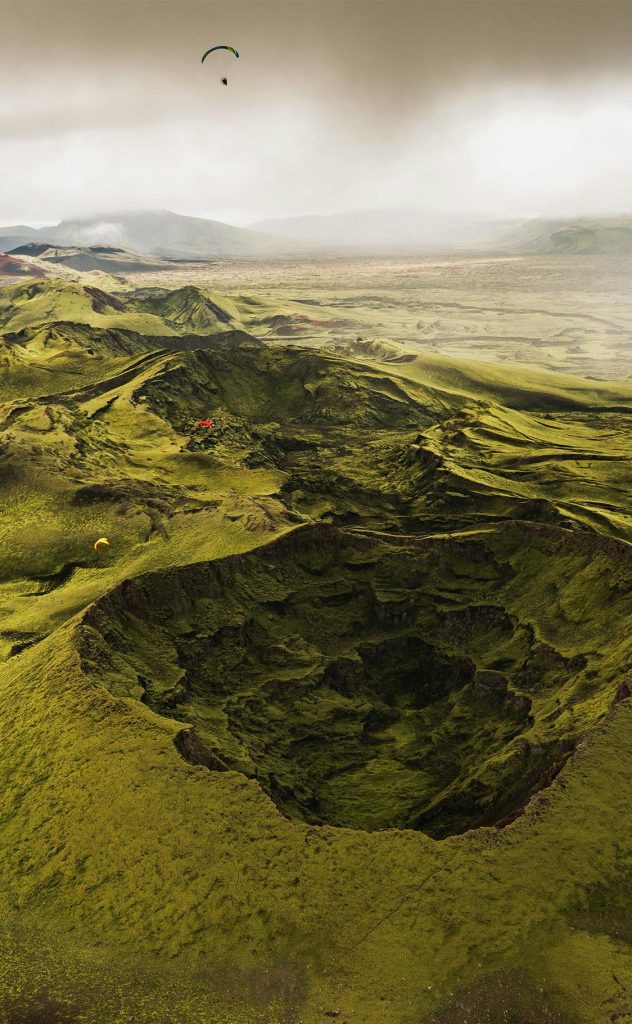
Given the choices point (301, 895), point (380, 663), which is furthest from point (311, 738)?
point (301, 895)

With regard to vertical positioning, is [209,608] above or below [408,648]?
above

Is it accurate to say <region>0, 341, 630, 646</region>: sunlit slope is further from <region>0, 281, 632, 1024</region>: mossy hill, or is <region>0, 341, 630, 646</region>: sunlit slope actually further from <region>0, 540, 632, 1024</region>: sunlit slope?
<region>0, 540, 632, 1024</region>: sunlit slope

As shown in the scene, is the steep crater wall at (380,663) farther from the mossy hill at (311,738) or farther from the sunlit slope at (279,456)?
the sunlit slope at (279,456)

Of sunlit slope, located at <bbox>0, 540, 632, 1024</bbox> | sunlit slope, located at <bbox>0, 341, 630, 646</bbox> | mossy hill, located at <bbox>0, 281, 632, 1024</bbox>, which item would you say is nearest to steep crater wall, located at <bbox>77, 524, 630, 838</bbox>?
mossy hill, located at <bbox>0, 281, 632, 1024</bbox>

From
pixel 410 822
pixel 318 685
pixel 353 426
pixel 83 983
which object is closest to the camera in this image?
pixel 83 983

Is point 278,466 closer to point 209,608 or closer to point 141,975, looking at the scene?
point 209,608

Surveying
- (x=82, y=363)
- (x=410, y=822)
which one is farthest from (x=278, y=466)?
(x=410, y=822)

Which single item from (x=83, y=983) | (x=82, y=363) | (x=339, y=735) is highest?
(x=82, y=363)
